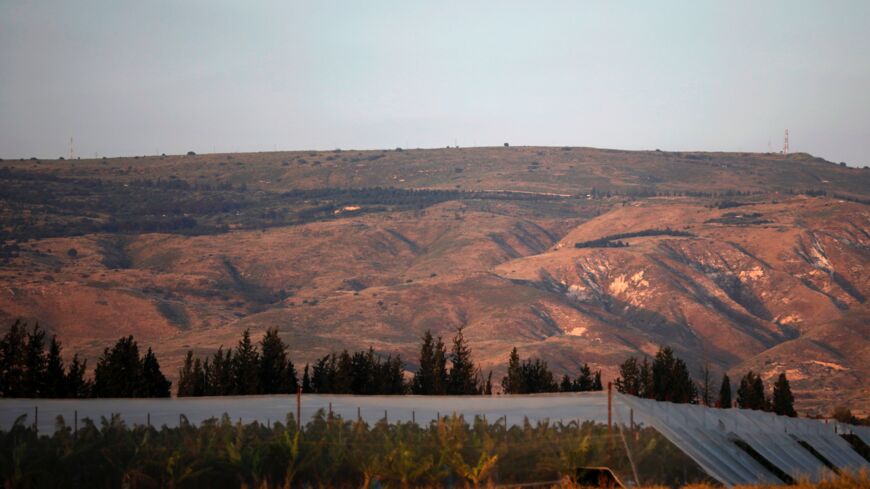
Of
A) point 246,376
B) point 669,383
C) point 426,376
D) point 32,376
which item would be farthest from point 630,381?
point 32,376

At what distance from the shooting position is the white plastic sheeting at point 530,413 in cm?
2786

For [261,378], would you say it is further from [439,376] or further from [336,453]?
[336,453]

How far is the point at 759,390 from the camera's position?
93000mm

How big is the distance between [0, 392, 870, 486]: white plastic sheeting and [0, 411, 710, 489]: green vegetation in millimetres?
543

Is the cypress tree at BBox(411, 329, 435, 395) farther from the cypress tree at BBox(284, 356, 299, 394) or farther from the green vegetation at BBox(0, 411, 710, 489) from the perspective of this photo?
the green vegetation at BBox(0, 411, 710, 489)

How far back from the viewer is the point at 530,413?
29.7 m

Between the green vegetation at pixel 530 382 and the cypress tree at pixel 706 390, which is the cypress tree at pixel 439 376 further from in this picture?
the cypress tree at pixel 706 390

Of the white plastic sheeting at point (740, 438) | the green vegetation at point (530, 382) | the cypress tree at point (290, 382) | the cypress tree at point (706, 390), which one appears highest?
the white plastic sheeting at point (740, 438)

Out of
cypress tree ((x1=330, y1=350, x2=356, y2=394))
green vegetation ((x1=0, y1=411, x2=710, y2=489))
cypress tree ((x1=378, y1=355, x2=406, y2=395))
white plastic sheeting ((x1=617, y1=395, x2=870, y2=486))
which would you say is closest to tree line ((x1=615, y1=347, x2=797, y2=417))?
cypress tree ((x1=378, y1=355, x2=406, y2=395))

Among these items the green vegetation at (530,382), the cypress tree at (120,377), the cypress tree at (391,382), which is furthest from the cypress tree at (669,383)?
the cypress tree at (120,377)

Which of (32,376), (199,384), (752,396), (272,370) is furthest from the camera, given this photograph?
(752,396)

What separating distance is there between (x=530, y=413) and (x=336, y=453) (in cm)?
531

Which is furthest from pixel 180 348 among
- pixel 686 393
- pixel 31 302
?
pixel 686 393

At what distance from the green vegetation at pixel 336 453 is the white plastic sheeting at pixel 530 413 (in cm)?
54
